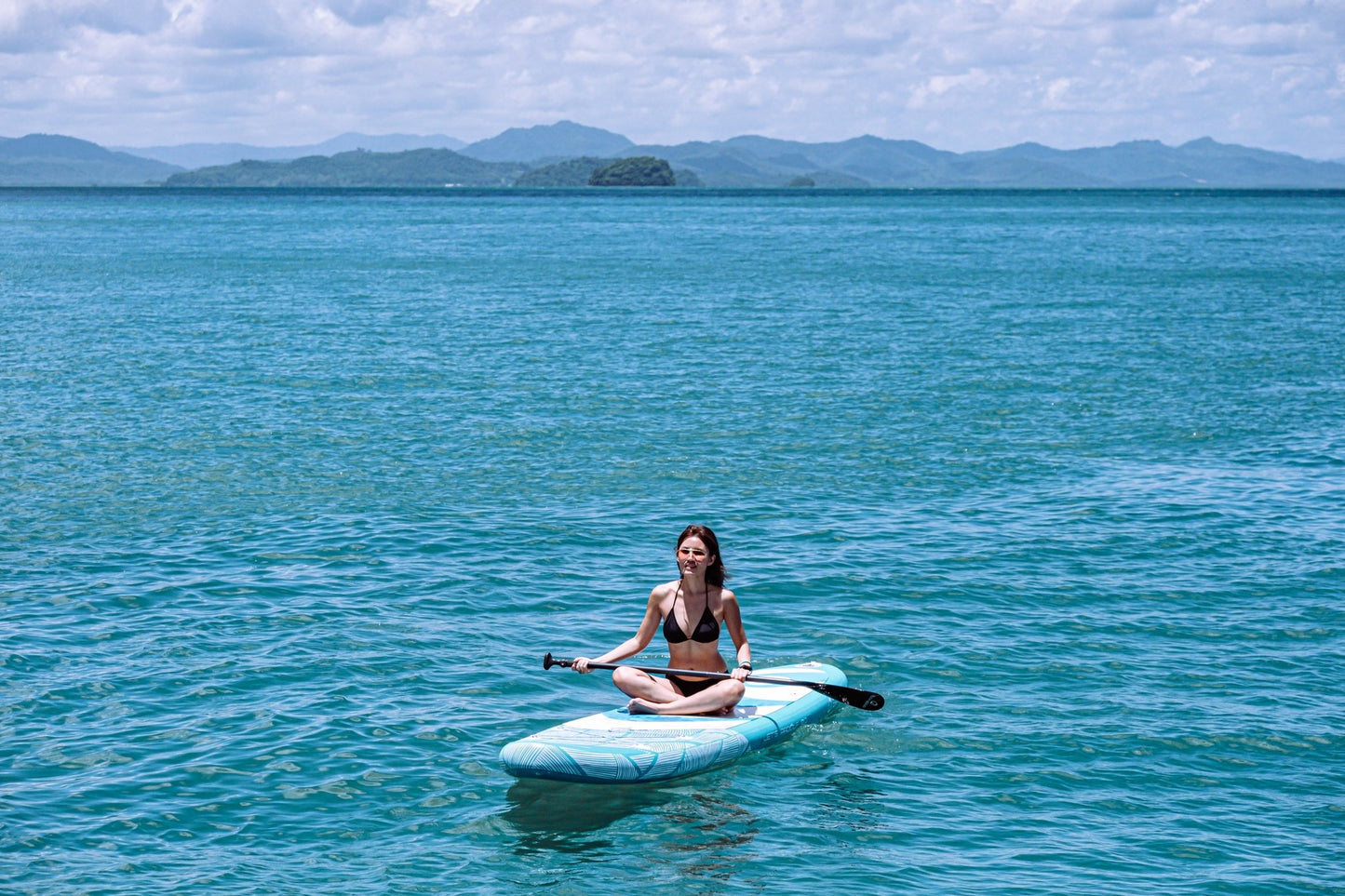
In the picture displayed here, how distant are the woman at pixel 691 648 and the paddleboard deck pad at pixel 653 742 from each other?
154 millimetres

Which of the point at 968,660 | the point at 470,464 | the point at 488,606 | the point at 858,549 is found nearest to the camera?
the point at 968,660

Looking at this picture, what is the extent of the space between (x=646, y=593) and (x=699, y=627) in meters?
5.49

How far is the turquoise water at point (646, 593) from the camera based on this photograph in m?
Answer: 12.5

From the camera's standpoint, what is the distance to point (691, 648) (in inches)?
560

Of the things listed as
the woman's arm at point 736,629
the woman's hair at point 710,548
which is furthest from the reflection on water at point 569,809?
the woman's hair at point 710,548

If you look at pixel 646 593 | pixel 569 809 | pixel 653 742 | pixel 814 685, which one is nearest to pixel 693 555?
pixel 653 742

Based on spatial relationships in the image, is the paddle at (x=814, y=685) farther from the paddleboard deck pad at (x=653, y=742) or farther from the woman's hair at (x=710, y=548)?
the woman's hair at (x=710, y=548)

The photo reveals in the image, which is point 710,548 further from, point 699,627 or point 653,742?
point 653,742

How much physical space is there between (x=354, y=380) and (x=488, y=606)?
69.2 feet

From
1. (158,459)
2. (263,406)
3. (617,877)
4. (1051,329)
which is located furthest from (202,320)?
(617,877)

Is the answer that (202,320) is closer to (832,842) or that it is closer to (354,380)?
(354,380)

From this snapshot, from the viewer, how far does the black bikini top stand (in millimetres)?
14109

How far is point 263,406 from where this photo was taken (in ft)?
112

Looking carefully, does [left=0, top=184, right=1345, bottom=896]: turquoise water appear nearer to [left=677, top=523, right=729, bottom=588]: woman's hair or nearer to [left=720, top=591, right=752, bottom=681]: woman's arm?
[left=720, top=591, right=752, bottom=681]: woman's arm
